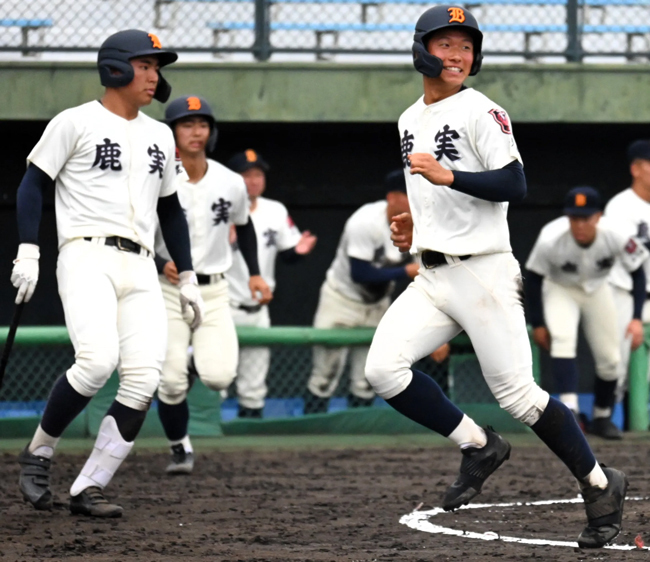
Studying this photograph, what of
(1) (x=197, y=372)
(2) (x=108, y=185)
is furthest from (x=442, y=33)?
(1) (x=197, y=372)

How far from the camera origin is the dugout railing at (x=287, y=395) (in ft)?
26.0

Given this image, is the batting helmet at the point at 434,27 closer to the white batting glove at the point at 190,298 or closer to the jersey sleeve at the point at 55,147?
the jersey sleeve at the point at 55,147

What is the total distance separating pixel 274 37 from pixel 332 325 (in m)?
3.02

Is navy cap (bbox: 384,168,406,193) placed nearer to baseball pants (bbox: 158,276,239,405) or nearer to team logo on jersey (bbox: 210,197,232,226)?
team logo on jersey (bbox: 210,197,232,226)

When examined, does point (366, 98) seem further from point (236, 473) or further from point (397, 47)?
point (236, 473)

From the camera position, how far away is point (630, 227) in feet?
27.5

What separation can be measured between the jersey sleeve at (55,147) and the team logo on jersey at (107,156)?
0.35ft

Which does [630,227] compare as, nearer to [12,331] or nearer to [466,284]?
[466,284]

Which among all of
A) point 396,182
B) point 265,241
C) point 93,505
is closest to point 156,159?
point 93,505

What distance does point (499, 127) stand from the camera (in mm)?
4168

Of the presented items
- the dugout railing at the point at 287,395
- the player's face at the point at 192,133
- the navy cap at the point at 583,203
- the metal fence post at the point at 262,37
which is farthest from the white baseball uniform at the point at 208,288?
the metal fence post at the point at 262,37

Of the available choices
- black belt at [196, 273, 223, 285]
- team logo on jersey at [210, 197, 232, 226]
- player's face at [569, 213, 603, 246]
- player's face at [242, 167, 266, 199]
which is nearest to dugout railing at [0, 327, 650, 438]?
player's face at [569, 213, 603, 246]

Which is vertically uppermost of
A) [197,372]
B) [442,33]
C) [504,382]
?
[442,33]

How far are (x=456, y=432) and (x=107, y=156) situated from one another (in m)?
1.82
